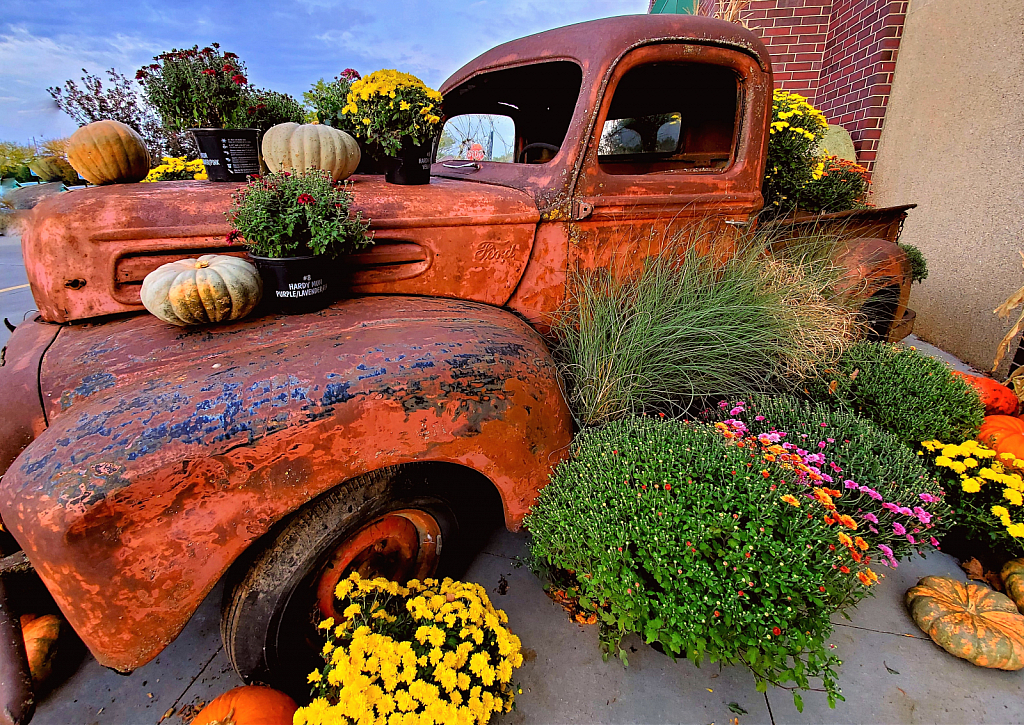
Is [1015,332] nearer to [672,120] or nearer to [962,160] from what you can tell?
[962,160]

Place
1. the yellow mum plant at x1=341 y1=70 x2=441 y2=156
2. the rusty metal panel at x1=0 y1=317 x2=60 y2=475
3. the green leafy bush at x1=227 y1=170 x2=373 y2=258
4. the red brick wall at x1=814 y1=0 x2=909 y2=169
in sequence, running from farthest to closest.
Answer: the red brick wall at x1=814 y1=0 x2=909 y2=169, the yellow mum plant at x1=341 y1=70 x2=441 y2=156, the green leafy bush at x1=227 y1=170 x2=373 y2=258, the rusty metal panel at x1=0 y1=317 x2=60 y2=475

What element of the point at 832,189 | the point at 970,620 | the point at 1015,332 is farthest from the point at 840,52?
the point at 970,620

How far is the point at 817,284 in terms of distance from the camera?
2920mm

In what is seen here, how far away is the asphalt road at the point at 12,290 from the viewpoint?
16.0 ft

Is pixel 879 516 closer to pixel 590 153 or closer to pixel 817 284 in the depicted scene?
pixel 817 284

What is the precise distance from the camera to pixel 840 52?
5910 millimetres

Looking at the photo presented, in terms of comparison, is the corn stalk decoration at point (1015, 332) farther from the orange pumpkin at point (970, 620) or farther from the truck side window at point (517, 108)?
the truck side window at point (517, 108)

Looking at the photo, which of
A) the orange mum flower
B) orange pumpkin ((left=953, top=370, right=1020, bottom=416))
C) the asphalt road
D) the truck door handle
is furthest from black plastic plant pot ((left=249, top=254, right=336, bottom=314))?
orange pumpkin ((left=953, top=370, right=1020, bottom=416))

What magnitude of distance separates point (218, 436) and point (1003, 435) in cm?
366

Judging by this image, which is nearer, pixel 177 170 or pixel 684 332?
pixel 684 332

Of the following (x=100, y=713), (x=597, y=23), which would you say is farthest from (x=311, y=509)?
(x=597, y=23)

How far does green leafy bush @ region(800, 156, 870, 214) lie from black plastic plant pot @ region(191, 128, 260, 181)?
162 inches

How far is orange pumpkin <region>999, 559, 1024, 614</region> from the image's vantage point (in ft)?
6.73

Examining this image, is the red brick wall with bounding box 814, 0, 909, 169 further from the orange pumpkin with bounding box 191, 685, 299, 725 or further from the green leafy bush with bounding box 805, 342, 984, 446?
the orange pumpkin with bounding box 191, 685, 299, 725
